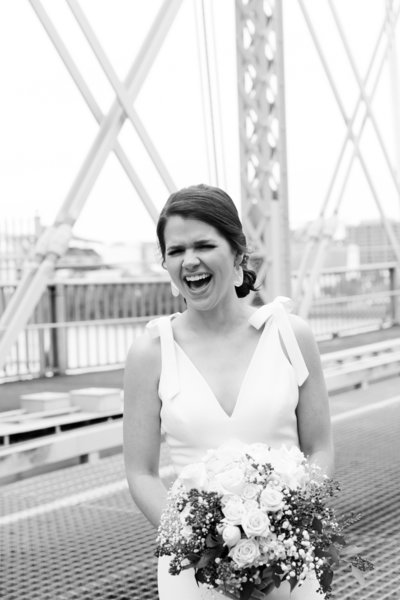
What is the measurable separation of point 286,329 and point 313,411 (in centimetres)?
18

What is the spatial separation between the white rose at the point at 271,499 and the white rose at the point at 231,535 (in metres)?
0.06

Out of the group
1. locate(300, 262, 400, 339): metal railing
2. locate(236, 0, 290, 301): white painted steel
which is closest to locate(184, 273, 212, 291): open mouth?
locate(236, 0, 290, 301): white painted steel

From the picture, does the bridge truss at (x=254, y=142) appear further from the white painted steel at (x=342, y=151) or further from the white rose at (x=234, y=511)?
the white rose at (x=234, y=511)

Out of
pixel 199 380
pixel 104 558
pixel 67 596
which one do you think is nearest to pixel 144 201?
pixel 104 558

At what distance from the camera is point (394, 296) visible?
14.4 m

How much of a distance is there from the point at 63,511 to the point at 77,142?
3.29 m

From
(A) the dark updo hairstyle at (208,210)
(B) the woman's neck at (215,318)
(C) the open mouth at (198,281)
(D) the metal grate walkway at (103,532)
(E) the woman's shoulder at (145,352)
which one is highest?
(A) the dark updo hairstyle at (208,210)

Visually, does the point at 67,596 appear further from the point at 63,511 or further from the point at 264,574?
the point at 264,574

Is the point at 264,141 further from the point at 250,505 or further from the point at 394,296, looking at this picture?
the point at 394,296

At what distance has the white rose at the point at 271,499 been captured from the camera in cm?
160

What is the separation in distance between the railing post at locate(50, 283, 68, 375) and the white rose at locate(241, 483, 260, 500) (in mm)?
7600

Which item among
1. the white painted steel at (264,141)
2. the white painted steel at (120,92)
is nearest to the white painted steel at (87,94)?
the white painted steel at (120,92)

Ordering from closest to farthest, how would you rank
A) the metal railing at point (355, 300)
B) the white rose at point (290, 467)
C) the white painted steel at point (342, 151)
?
the white rose at point (290, 467) → the white painted steel at point (342, 151) → the metal railing at point (355, 300)

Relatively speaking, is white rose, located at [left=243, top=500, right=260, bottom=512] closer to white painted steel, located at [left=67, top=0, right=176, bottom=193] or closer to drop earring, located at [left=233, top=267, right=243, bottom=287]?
drop earring, located at [left=233, top=267, right=243, bottom=287]
